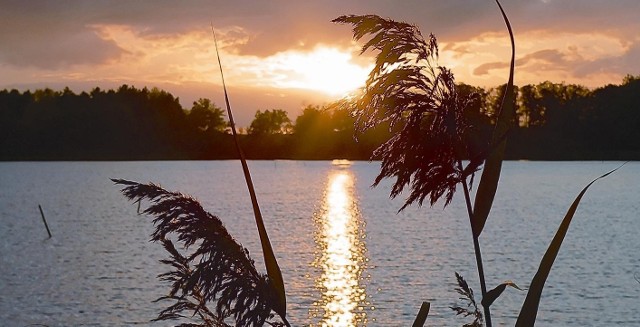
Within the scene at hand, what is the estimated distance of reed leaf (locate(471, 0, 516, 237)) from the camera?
2838 mm

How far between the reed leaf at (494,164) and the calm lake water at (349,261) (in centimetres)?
Result: 307

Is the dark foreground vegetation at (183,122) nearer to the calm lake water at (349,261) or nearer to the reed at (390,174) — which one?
the calm lake water at (349,261)

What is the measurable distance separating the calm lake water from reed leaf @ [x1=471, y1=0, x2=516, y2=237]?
10.1ft

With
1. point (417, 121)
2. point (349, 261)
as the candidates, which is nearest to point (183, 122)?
point (349, 261)

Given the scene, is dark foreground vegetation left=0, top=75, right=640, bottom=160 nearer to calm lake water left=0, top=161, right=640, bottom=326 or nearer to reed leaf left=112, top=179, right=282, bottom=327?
calm lake water left=0, top=161, right=640, bottom=326

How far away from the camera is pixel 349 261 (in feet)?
129

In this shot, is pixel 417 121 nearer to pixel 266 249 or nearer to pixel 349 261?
pixel 266 249

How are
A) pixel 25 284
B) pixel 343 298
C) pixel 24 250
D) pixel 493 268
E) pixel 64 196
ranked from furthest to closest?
pixel 64 196 → pixel 24 250 → pixel 493 268 → pixel 25 284 → pixel 343 298

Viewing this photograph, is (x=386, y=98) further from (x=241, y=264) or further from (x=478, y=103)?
(x=241, y=264)

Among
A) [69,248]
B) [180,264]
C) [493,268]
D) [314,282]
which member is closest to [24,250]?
[69,248]

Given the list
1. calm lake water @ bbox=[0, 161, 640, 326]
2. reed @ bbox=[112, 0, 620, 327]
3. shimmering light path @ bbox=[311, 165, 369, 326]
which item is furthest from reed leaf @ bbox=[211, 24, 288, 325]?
shimmering light path @ bbox=[311, 165, 369, 326]

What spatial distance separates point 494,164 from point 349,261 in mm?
36788

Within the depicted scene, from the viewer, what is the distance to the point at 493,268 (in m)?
36.5

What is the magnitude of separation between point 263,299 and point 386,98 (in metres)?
0.95
